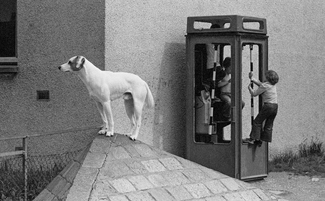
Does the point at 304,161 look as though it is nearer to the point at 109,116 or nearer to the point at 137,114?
the point at 137,114

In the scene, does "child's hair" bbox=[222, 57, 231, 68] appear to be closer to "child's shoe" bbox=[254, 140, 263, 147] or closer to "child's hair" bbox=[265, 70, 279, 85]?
"child's hair" bbox=[265, 70, 279, 85]

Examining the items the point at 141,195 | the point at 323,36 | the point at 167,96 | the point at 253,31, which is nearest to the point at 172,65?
the point at 167,96

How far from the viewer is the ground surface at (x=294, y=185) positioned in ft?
34.8

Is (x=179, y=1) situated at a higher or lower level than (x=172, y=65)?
higher

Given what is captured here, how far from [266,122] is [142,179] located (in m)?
3.58

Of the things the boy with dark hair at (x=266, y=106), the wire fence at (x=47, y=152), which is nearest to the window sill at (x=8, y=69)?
the wire fence at (x=47, y=152)

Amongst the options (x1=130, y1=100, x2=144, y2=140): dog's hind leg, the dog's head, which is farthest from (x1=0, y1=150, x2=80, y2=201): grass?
the dog's head

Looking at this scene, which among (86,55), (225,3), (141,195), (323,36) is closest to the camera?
(141,195)

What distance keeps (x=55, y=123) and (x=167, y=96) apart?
5.76 feet

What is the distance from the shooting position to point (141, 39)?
1102cm

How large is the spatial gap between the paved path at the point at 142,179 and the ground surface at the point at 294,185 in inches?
45.7

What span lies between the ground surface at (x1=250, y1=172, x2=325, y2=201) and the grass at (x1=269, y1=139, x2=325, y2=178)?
30cm

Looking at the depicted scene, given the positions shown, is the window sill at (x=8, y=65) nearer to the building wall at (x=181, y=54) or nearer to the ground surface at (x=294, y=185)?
the building wall at (x=181, y=54)

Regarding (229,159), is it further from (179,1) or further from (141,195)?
(141,195)
